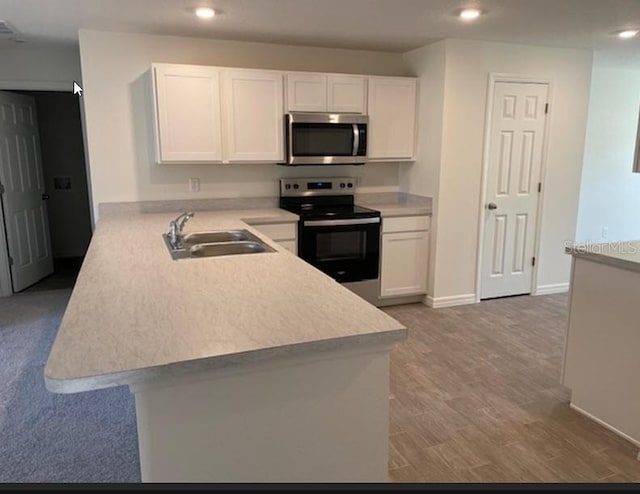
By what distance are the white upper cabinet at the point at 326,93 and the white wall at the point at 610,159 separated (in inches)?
117

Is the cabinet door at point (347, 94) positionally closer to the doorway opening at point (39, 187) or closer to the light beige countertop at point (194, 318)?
the light beige countertop at point (194, 318)

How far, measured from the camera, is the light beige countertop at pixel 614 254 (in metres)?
2.22

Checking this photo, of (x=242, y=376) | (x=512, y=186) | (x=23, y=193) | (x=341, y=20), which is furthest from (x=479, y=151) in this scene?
(x=23, y=193)

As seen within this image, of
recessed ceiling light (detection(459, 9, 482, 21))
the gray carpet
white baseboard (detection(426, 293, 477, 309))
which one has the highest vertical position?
recessed ceiling light (detection(459, 9, 482, 21))

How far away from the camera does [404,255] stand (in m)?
4.24

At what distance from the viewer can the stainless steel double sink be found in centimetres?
265

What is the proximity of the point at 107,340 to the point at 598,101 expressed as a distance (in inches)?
228

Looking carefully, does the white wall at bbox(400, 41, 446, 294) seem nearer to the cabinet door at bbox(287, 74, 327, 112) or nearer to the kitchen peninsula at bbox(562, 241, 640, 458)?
the cabinet door at bbox(287, 74, 327, 112)

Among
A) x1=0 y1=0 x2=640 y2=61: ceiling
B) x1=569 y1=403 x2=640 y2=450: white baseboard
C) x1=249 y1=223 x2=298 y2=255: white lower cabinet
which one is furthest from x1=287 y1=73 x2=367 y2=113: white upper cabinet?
x1=569 y1=403 x2=640 y2=450: white baseboard

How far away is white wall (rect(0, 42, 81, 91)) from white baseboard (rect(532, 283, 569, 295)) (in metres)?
4.75

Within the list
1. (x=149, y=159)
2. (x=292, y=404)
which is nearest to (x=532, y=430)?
(x=292, y=404)

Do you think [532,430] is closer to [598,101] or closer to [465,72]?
[465,72]

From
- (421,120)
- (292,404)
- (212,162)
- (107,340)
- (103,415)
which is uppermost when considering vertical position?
(421,120)

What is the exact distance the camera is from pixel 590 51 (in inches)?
171
